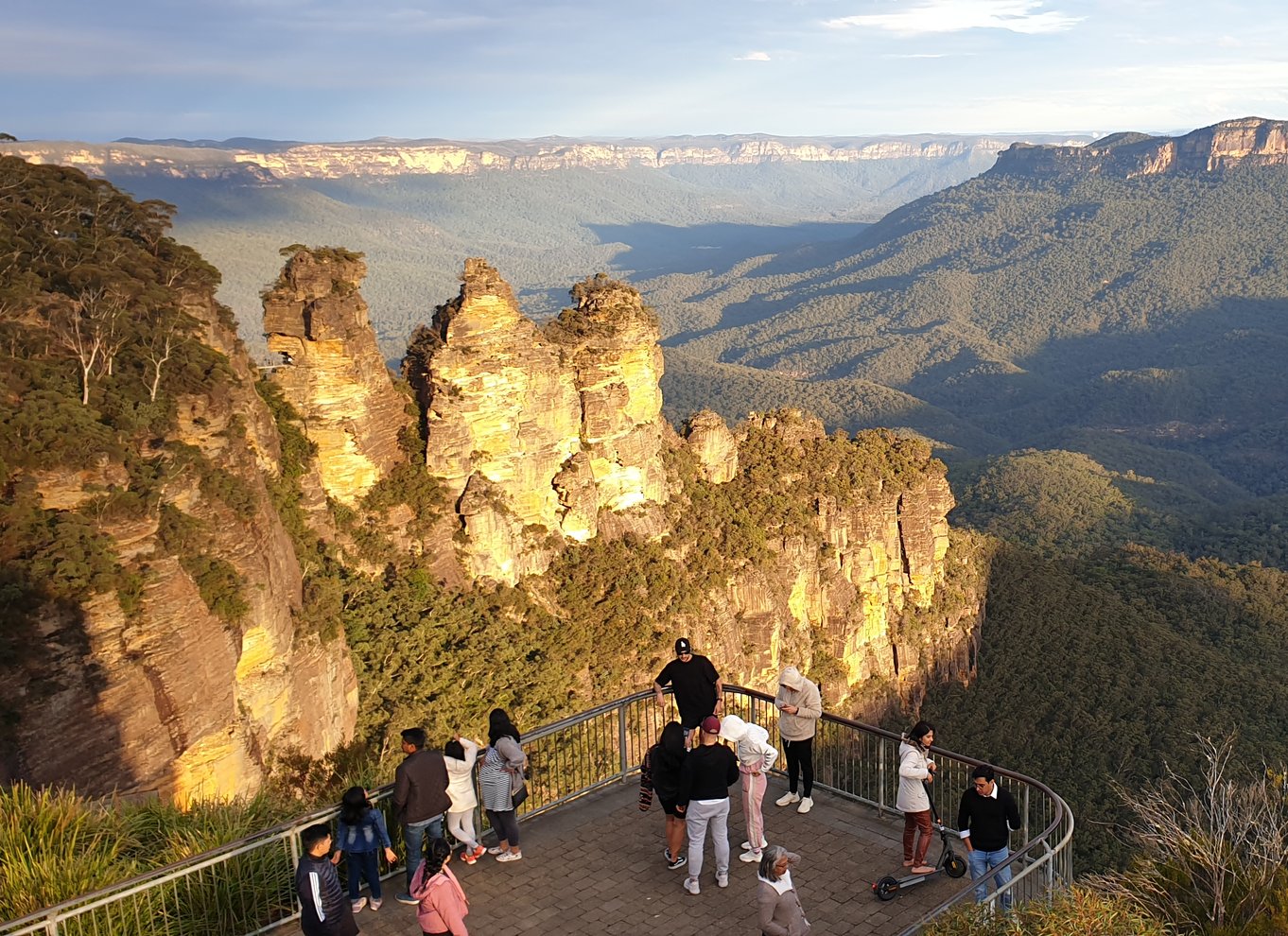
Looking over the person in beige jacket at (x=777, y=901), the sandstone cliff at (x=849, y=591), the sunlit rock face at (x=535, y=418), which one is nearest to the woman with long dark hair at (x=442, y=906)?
the person in beige jacket at (x=777, y=901)

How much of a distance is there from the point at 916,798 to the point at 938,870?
1077 mm

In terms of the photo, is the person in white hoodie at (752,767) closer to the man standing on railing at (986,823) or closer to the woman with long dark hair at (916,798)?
the woman with long dark hair at (916,798)

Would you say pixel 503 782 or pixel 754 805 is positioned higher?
pixel 503 782

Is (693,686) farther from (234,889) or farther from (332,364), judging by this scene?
(332,364)

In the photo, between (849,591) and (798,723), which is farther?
(849,591)

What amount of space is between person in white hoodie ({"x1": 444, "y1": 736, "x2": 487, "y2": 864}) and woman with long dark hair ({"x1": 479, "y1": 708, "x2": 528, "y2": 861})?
18 cm

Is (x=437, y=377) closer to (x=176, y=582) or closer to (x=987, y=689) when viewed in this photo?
(x=176, y=582)

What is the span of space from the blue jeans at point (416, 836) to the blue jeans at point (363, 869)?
41 centimetres

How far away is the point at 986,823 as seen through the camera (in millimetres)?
12945

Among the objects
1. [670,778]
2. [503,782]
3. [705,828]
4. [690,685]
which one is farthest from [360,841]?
[690,685]

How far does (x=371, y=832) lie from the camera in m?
12.5

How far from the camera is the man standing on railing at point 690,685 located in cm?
1470

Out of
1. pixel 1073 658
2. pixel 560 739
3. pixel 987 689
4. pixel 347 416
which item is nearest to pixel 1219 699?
pixel 1073 658

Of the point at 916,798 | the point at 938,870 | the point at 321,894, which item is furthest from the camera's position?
the point at 938,870
